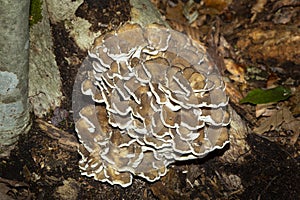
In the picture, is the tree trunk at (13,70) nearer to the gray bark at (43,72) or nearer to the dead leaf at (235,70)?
the gray bark at (43,72)

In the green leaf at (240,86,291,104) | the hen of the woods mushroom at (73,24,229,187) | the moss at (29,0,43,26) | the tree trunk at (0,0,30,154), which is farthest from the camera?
the green leaf at (240,86,291,104)

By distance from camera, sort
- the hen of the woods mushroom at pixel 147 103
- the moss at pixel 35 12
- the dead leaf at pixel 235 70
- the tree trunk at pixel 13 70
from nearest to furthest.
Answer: the tree trunk at pixel 13 70, the hen of the woods mushroom at pixel 147 103, the moss at pixel 35 12, the dead leaf at pixel 235 70

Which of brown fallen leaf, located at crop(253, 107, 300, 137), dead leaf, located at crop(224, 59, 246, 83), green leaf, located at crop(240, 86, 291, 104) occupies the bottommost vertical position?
dead leaf, located at crop(224, 59, 246, 83)

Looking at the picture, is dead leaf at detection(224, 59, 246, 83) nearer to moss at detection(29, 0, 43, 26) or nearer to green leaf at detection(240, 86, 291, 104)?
green leaf at detection(240, 86, 291, 104)

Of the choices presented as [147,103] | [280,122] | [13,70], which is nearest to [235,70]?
[280,122]

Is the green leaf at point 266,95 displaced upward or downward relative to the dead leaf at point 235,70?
upward

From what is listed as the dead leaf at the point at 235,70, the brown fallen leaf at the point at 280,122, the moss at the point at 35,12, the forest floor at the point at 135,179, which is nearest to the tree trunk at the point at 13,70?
the forest floor at the point at 135,179

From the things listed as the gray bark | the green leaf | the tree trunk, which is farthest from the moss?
the green leaf

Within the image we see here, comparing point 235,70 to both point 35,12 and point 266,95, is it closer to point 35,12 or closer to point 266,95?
point 266,95
